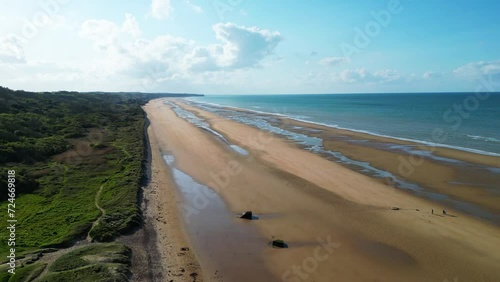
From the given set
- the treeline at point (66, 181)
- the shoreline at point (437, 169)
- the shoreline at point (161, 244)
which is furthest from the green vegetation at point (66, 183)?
the shoreline at point (437, 169)

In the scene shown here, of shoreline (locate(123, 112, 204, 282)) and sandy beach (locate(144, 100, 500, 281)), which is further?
sandy beach (locate(144, 100, 500, 281))

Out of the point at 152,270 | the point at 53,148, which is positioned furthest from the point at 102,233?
the point at 53,148

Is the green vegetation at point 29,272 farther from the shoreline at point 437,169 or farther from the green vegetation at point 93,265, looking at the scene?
the shoreline at point 437,169

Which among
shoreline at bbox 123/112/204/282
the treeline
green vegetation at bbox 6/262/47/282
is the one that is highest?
green vegetation at bbox 6/262/47/282

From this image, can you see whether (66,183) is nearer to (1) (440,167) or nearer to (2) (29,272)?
(2) (29,272)

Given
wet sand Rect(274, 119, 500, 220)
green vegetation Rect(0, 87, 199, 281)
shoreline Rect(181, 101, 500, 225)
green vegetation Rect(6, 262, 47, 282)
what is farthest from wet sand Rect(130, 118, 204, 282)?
wet sand Rect(274, 119, 500, 220)

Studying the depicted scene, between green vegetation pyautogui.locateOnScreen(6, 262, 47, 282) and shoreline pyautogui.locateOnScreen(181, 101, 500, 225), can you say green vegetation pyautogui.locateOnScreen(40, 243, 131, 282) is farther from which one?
shoreline pyautogui.locateOnScreen(181, 101, 500, 225)
